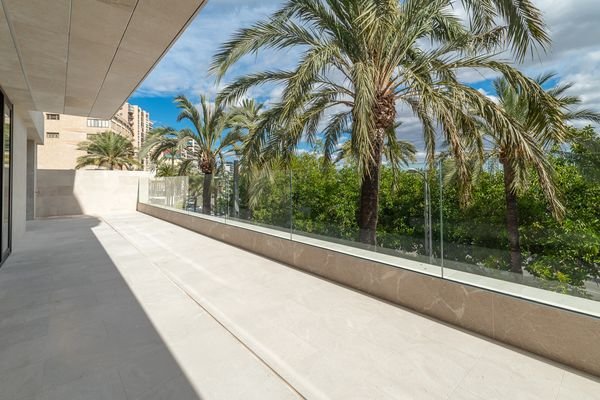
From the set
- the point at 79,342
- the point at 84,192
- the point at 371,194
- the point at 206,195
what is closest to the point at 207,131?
the point at 206,195

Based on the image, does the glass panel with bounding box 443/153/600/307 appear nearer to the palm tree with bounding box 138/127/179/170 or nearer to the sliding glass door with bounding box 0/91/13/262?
the sliding glass door with bounding box 0/91/13/262

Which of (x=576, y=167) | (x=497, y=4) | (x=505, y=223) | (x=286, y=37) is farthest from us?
(x=286, y=37)

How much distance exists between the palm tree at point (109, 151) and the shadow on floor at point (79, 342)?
77.5 ft

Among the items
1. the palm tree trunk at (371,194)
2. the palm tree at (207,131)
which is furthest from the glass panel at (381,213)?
the palm tree at (207,131)

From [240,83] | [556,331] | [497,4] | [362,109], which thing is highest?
[497,4]

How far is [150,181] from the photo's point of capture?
15.2 meters

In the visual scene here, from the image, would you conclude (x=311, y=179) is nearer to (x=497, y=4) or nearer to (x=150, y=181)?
(x=497, y=4)

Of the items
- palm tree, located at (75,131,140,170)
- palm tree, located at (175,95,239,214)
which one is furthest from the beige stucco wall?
palm tree, located at (175,95,239,214)

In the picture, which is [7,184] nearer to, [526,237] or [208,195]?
[208,195]

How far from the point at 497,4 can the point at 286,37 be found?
10.3 feet

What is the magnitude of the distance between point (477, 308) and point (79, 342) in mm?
3966

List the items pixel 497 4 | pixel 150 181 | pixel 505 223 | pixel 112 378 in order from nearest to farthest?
pixel 112 378, pixel 505 223, pixel 497 4, pixel 150 181

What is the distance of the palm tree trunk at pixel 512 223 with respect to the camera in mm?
3145

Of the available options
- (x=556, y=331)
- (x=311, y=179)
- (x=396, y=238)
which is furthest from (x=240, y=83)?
(x=556, y=331)
